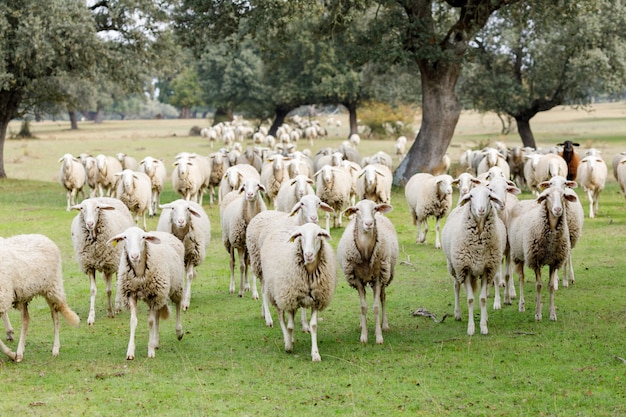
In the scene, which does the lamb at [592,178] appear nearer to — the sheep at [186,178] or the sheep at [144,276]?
the sheep at [186,178]

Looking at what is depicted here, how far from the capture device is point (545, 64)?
116 ft

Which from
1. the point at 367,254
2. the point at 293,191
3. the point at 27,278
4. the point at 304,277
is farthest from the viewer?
the point at 293,191

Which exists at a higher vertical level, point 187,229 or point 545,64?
point 545,64

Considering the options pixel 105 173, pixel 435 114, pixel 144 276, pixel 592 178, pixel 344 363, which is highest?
pixel 435 114

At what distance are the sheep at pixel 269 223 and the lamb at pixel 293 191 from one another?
417 centimetres

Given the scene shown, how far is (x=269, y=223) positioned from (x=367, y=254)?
1.97m

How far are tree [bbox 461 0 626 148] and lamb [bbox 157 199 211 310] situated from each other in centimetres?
2297

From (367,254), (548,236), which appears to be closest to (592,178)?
(548,236)

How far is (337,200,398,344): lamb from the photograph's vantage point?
386 inches

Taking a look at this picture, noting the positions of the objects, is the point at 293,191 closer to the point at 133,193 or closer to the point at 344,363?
the point at 133,193

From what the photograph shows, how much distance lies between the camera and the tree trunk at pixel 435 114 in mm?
26578

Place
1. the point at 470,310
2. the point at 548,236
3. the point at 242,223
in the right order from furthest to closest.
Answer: the point at 242,223
the point at 548,236
the point at 470,310

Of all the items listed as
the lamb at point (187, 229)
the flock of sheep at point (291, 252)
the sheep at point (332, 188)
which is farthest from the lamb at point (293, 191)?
the lamb at point (187, 229)

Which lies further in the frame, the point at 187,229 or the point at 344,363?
the point at 187,229
